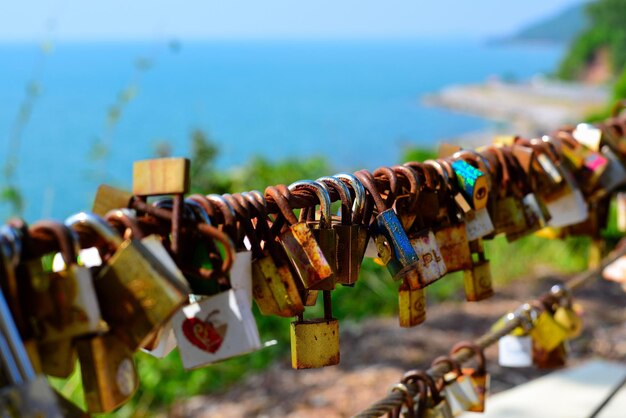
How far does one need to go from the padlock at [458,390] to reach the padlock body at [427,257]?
1.16 ft

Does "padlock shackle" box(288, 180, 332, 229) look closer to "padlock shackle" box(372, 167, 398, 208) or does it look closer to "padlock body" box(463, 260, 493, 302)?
"padlock shackle" box(372, 167, 398, 208)

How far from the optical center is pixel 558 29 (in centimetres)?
13750

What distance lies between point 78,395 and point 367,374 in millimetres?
1281

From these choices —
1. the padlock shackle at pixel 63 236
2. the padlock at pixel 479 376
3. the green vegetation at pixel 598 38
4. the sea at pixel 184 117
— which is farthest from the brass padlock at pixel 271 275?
the green vegetation at pixel 598 38

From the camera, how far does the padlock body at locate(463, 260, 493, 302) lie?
1160 mm

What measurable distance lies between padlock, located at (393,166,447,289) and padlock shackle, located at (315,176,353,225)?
112 millimetres

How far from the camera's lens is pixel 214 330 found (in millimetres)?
765

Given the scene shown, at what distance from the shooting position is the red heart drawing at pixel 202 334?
77 centimetres

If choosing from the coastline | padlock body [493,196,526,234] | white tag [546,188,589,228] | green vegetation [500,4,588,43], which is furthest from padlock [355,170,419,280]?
green vegetation [500,4,588,43]

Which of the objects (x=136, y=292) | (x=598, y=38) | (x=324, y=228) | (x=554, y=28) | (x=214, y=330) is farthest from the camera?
(x=554, y=28)

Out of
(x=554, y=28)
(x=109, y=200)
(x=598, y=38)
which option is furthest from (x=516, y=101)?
(x=554, y=28)

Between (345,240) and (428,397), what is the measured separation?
0.45 metres

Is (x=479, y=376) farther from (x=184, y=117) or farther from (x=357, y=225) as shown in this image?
(x=184, y=117)

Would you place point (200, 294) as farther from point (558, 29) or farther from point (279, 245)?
point (558, 29)
